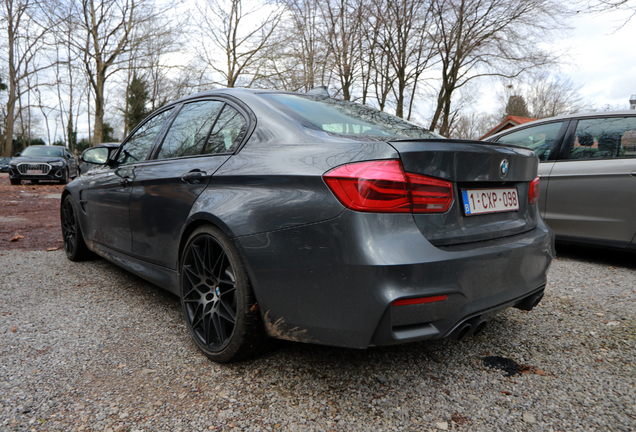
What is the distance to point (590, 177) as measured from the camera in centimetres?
424

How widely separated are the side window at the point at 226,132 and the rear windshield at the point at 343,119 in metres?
0.22

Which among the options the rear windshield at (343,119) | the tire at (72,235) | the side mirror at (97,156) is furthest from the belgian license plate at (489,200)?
the tire at (72,235)

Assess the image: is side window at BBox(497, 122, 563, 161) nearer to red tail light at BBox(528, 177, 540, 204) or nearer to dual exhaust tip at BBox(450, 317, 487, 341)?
red tail light at BBox(528, 177, 540, 204)

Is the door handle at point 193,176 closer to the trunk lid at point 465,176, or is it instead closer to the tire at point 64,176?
the trunk lid at point 465,176

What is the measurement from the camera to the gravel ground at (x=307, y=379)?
1716mm

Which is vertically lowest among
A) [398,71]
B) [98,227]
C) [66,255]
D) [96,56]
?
[66,255]

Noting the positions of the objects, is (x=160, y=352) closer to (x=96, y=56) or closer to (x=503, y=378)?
(x=503, y=378)

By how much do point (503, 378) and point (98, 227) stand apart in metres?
3.25

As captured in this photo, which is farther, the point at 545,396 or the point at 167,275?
the point at 167,275

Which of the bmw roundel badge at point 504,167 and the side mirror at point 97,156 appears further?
the side mirror at point 97,156

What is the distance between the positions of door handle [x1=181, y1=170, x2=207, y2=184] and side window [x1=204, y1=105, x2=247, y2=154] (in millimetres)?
162

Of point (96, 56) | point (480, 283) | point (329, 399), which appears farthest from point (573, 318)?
point (96, 56)

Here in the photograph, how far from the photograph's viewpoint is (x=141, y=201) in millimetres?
2828

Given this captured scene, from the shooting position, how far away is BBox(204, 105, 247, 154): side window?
2.29 m
